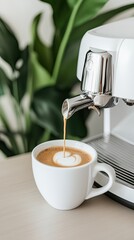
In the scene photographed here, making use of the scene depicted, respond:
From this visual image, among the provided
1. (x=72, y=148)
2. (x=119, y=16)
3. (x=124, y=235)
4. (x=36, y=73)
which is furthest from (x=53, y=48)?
(x=124, y=235)

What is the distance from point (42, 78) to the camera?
903mm

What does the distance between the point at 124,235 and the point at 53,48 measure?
45cm

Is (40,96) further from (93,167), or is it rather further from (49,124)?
(93,167)

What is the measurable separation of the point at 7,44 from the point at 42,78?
0.11m

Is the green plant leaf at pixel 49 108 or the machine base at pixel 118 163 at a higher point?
the machine base at pixel 118 163

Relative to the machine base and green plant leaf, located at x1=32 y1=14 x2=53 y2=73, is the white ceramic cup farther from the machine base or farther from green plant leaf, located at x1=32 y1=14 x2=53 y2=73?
green plant leaf, located at x1=32 y1=14 x2=53 y2=73

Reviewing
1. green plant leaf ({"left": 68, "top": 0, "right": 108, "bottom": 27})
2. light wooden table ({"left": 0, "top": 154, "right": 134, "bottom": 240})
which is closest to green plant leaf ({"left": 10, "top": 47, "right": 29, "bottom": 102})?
green plant leaf ({"left": 68, "top": 0, "right": 108, "bottom": 27})

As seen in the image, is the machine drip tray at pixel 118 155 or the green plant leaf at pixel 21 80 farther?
the green plant leaf at pixel 21 80

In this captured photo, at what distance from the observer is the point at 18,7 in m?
0.84

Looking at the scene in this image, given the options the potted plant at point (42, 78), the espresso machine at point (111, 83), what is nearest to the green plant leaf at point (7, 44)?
the potted plant at point (42, 78)

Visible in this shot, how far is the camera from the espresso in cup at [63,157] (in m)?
0.62

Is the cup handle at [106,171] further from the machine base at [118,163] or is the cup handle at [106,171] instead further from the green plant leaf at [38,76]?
the green plant leaf at [38,76]

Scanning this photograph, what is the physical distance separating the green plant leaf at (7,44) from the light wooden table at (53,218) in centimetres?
27

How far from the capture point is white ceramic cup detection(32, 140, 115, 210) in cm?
60
